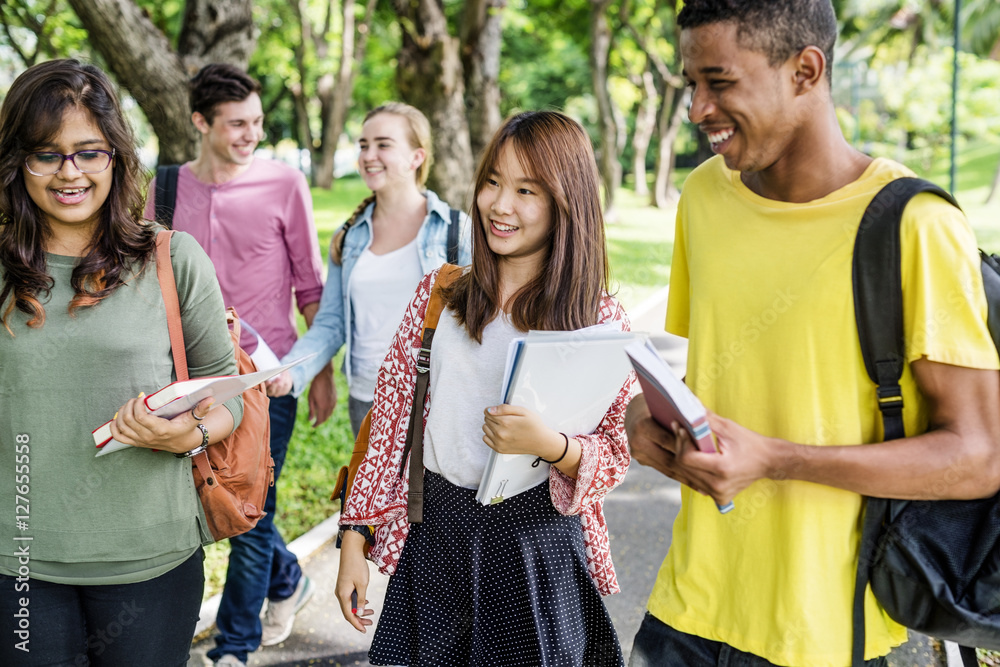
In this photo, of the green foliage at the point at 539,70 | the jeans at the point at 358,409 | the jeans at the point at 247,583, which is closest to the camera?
the jeans at the point at 247,583

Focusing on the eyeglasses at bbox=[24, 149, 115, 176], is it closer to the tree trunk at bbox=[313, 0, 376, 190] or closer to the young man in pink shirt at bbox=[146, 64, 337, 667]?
the young man in pink shirt at bbox=[146, 64, 337, 667]

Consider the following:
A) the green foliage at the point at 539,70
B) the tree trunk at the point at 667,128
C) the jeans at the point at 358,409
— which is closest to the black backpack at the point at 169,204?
the jeans at the point at 358,409

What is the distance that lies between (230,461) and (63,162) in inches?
37.5

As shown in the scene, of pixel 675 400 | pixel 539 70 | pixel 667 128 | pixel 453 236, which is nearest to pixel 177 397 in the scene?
pixel 675 400

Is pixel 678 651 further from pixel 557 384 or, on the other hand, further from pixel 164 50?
pixel 164 50

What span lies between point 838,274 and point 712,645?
0.88m

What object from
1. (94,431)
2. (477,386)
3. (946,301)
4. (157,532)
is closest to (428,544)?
(477,386)

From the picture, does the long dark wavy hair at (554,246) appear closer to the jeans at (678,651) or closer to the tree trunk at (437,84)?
the jeans at (678,651)

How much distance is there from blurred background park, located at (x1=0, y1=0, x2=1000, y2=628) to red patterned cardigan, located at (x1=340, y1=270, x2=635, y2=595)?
600 millimetres

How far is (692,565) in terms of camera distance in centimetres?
203

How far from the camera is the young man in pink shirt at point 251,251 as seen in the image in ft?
12.8

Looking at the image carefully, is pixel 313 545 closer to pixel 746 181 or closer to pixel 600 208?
pixel 600 208

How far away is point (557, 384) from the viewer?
2.14 metres

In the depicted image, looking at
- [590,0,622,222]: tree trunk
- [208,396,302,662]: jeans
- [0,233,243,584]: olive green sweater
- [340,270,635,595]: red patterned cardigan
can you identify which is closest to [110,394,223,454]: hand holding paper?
[0,233,243,584]: olive green sweater
